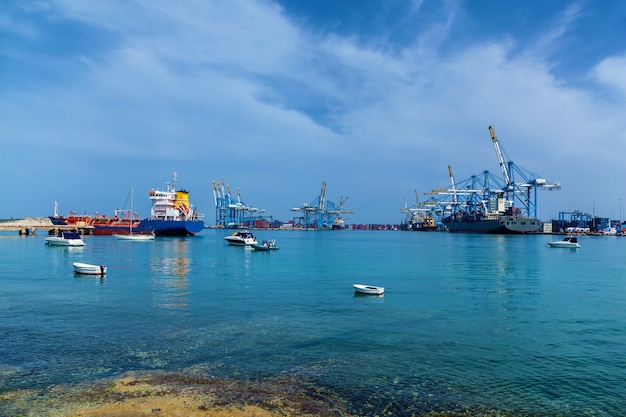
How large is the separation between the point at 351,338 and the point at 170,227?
90.7 m

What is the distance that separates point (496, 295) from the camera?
2745 cm

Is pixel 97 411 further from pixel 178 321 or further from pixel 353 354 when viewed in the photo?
pixel 178 321

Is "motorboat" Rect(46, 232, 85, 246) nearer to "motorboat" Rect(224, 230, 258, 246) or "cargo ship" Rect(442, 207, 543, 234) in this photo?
"motorboat" Rect(224, 230, 258, 246)

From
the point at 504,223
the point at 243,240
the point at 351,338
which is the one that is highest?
the point at 504,223

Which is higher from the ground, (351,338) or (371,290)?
(371,290)

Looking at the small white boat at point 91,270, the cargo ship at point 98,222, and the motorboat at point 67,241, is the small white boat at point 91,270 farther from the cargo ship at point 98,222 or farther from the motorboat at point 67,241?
the cargo ship at point 98,222

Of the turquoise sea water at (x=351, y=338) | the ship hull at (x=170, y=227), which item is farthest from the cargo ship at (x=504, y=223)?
the turquoise sea water at (x=351, y=338)

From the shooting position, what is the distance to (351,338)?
660 inches

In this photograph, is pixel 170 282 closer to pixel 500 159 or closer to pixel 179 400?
pixel 179 400

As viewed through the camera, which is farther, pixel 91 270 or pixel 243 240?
pixel 243 240

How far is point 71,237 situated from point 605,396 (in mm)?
70857

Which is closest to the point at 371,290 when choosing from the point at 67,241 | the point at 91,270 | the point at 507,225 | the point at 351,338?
the point at 351,338

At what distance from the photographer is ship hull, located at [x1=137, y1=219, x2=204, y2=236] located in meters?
99.5

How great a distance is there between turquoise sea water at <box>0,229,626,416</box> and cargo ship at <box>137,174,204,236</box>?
223ft
